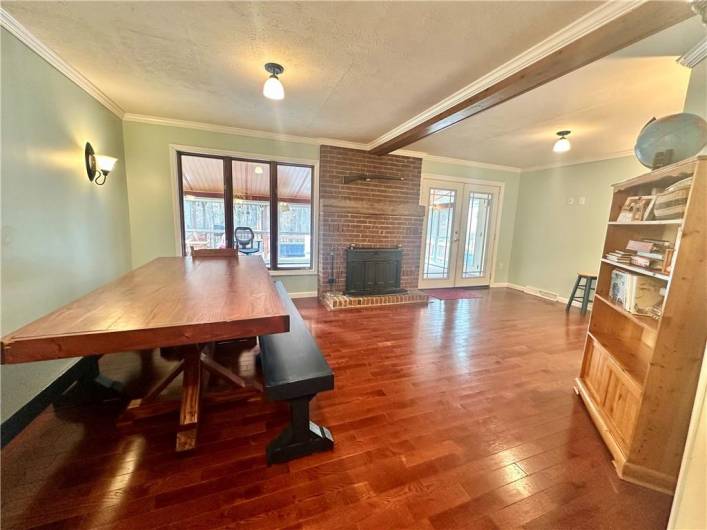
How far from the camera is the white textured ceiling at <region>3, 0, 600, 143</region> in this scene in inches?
60.7

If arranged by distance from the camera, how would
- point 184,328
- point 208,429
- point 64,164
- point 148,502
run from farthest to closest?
point 64,164, point 208,429, point 148,502, point 184,328

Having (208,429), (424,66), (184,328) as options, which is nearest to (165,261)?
(208,429)

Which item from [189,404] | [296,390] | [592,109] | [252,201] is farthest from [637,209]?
[252,201]

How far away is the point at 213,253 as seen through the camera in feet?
9.70

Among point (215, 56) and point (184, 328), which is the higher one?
point (215, 56)

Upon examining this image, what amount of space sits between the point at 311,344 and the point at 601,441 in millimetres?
1810

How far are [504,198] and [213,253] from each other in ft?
17.1

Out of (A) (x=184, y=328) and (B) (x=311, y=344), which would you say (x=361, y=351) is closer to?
(B) (x=311, y=344)

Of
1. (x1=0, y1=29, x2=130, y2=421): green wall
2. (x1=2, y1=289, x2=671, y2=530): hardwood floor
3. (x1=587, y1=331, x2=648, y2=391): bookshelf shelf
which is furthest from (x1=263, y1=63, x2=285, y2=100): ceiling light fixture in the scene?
(x1=587, y1=331, x2=648, y2=391): bookshelf shelf

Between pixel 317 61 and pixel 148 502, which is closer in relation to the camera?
pixel 148 502

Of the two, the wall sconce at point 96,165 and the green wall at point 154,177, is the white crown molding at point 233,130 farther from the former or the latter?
the wall sconce at point 96,165

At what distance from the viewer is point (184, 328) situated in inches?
42.9

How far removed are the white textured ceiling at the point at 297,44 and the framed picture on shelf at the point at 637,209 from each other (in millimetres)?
1090

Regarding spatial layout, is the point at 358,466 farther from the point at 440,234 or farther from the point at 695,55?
the point at 440,234
